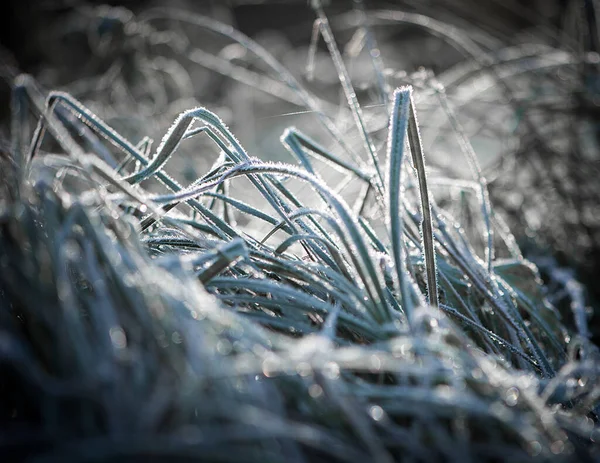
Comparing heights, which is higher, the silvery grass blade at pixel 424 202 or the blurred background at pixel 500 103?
the blurred background at pixel 500 103

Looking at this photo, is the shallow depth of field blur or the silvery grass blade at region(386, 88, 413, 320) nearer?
the shallow depth of field blur

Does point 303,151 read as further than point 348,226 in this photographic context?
Yes

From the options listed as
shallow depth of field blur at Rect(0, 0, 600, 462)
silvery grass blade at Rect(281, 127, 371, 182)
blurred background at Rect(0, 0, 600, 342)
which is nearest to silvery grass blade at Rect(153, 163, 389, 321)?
shallow depth of field blur at Rect(0, 0, 600, 462)

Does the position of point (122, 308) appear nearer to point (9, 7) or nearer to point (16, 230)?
point (16, 230)

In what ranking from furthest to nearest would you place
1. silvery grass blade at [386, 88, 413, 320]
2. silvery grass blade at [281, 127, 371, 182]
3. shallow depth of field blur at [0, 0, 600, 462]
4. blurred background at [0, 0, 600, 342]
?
blurred background at [0, 0, 600, 342] < silvery grass blade at [281, 127, 371, 182] < silvery grass blade at [386, 88, 413, 320] < shallow depth of field blur at [0, 0, 600, 462]

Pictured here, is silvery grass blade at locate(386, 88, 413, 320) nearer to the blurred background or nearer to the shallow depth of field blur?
the shallow depth of field blur

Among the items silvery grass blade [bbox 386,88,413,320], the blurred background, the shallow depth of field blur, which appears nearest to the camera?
the shallow depth of field blur

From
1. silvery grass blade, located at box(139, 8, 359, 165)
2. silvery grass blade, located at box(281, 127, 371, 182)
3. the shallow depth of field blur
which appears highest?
silvery grass blade, located at box(139, 8, 359, 165)

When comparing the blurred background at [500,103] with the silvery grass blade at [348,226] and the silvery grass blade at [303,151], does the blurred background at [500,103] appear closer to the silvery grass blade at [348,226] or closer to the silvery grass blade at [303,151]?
the silvery grass blade at [303,151]

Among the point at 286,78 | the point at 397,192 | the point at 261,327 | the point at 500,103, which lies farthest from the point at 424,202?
the point at 500,103

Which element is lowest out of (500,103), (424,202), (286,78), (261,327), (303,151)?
(261,327)

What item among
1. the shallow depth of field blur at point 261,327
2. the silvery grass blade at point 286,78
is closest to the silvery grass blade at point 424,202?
the shallow depth of field blur at point 261,327

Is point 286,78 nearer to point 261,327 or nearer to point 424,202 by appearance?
point 424,202
